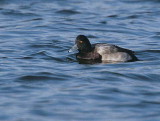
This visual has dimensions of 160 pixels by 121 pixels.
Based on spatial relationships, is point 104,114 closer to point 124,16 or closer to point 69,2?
point 124,16

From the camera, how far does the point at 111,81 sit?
13.4 metres

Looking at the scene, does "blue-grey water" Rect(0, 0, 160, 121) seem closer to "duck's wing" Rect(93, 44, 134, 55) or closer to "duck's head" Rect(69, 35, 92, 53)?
"duck's head" Rect(69, 35, 92, 53)

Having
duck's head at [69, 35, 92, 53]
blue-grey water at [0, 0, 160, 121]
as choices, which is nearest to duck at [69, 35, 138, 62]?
duck's head at [69, 35, 92, 53]

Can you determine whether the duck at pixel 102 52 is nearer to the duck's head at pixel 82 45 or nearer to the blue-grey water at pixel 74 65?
the duck's head at pixel 82 45

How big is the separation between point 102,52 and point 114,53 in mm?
360

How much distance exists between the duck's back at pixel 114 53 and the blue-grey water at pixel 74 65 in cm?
29

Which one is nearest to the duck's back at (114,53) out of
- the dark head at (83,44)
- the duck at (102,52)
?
the duck at (102,52)

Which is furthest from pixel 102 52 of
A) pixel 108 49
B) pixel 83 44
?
pixel 83 44

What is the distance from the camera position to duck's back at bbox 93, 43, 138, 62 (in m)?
15.5

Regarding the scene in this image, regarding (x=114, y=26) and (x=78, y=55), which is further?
(x=114, y=26)

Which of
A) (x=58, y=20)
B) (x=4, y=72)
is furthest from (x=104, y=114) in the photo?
(x=58, y=20)

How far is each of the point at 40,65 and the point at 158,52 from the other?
11.8 feet

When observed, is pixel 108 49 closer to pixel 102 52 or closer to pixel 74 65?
pixel 102 52

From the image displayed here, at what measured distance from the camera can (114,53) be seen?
51.4 ft
